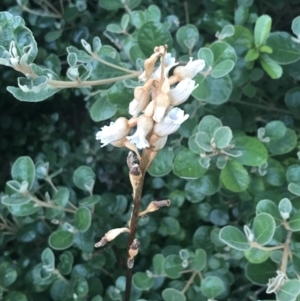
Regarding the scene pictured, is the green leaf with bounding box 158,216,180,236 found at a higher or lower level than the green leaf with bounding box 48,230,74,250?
lower

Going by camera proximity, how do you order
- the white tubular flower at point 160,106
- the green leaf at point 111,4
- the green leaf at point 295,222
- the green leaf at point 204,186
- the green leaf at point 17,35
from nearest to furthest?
the white tubular flower at point 160,106
the green leaf at point 17,35
the green leaf at point 295,222
the green leaf at point 204,186
the green leaf at point 111,4

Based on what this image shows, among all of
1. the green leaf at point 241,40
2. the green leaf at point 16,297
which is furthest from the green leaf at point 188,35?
the green leaf at point 16,297

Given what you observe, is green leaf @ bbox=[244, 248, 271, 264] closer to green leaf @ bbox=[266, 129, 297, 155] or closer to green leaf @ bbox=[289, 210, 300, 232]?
green leaf @ bbox=[289, 210, 300, 232]

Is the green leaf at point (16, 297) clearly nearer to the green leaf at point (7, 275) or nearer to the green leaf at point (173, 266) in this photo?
the green leaf at point (7, 275)

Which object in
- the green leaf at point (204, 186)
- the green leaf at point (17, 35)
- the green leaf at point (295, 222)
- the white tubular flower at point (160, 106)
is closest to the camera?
the white tubular flower at point (160, 106)

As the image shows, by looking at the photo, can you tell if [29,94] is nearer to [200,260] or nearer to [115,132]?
[115,132]

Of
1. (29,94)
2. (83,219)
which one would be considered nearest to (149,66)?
(29,94)

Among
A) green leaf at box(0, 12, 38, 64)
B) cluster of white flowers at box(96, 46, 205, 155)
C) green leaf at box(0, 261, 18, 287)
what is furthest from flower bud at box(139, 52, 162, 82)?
green leaf at box(0, 261, 18, 287)
